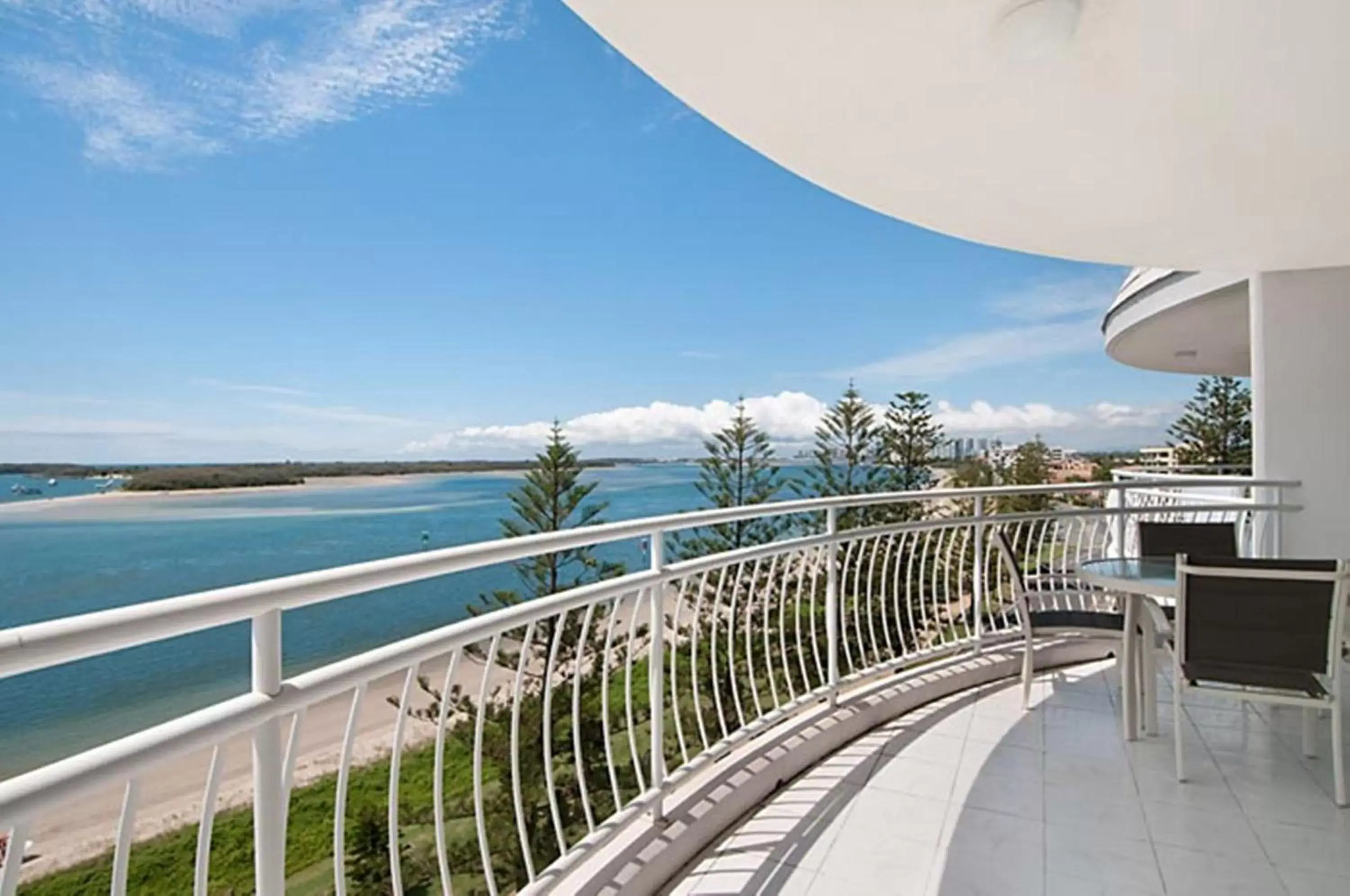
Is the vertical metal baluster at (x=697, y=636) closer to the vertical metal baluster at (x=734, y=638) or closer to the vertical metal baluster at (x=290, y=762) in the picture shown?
the vertical metal baluster at (x=734, y=638)

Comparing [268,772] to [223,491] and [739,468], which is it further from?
[223,491]

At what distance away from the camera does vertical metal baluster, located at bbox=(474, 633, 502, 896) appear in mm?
1733

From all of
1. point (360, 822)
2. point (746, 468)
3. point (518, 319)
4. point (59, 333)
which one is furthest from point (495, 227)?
point (360, 822)

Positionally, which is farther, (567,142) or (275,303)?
(275,303)

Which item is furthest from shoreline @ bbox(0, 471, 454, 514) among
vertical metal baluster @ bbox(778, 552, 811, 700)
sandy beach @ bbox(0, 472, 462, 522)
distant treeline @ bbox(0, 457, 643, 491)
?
vertical metal baluster @ bbox(778, 552, 811, 700)

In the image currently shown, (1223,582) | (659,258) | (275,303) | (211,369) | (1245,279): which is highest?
(659,258)

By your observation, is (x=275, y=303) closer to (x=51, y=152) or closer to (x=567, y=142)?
(x=51, y=152)

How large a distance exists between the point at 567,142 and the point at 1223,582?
26.2 metres

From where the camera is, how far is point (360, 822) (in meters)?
5.98

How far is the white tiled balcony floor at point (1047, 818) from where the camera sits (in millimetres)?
2172

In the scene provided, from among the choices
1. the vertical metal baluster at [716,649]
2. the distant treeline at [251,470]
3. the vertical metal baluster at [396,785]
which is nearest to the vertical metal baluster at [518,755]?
the vertical metal baluster at [396,785]

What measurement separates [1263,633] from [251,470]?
21378 mm

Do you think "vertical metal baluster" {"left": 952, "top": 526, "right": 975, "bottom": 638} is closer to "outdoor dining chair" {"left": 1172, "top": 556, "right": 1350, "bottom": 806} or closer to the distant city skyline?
"outdoor dining chair" {"left": 1172, "top": 556, "right": 1350, "bottom": 806}

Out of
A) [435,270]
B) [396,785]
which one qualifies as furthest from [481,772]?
[435,270]
